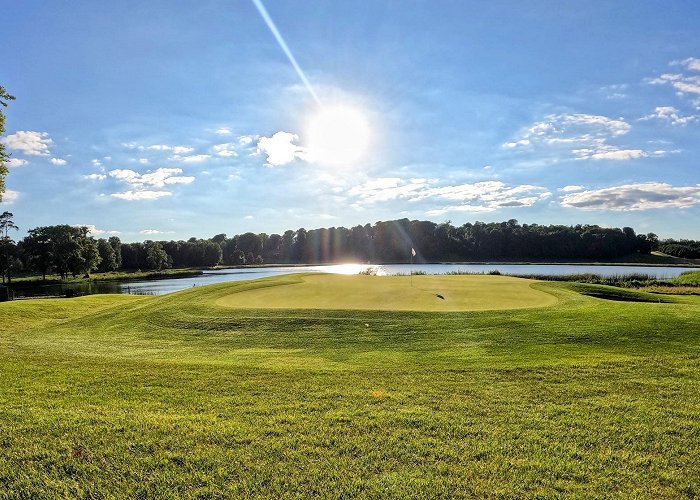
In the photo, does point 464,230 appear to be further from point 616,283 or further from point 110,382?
point 110,382

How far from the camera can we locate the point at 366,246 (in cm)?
16800

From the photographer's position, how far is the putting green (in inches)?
700

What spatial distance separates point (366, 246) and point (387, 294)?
14803 centimetres

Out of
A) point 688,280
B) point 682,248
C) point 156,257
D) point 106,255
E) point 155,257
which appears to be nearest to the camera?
point 688,280

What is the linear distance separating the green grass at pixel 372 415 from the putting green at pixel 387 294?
3.91 metres

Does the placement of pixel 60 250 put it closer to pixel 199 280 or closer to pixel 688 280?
pixel 199 280

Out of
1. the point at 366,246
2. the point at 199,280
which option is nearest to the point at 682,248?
the point at 366,246

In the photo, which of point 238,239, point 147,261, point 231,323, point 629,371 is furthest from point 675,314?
point 238,239

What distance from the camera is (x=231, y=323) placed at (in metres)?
16.4

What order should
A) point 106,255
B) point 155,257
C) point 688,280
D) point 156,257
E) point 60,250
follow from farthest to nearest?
point 156,257, point 155,257, point 106,255, point 60,250, point 688,280

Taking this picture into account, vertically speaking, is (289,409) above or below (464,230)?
below

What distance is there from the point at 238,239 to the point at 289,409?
175865 mm

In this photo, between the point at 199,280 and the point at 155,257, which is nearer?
the point at 199,280

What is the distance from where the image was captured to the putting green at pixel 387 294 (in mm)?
17781
